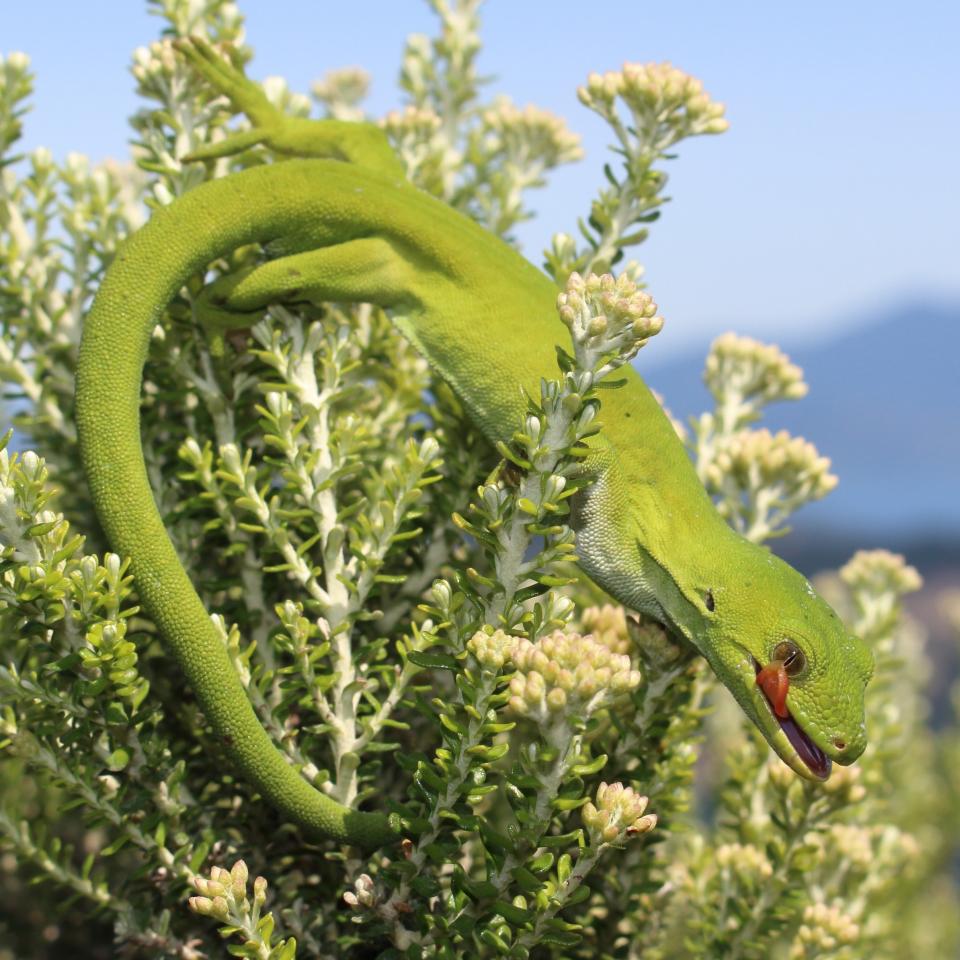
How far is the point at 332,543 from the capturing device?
111 inches

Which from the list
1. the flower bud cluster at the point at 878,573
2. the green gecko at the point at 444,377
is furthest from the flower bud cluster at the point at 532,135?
the flower bud cluster at the point at 878,573

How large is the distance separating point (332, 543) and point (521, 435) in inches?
30.0

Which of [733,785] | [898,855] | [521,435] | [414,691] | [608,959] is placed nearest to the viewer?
[521,435]

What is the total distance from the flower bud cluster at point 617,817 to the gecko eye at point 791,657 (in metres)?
0.77

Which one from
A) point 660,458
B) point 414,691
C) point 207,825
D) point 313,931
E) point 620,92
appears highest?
point 620,92

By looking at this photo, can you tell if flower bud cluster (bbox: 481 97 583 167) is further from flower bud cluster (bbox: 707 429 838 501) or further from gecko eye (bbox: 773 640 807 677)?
gecko eye (bbox: 773 640 807 677)

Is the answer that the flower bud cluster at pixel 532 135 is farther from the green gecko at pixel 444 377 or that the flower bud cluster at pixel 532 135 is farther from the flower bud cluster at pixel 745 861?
the flower bud cluster at pixel 745 861

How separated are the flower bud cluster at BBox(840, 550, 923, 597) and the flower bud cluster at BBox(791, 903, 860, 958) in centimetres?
149

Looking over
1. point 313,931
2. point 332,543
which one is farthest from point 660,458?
point 313,931

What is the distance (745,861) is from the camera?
318 centimetres

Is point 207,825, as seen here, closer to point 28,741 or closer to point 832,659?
point 28,741

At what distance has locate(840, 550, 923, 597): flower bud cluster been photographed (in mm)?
4098

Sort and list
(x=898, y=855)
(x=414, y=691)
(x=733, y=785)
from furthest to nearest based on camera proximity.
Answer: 1. (x=898, y=855)
2. (x=733, y=785)
3. (x=414, y=691)

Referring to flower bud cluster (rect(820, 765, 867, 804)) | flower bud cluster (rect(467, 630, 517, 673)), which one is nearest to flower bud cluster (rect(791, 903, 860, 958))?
flower bud cluster (rect(820, 765, 867, 804))
